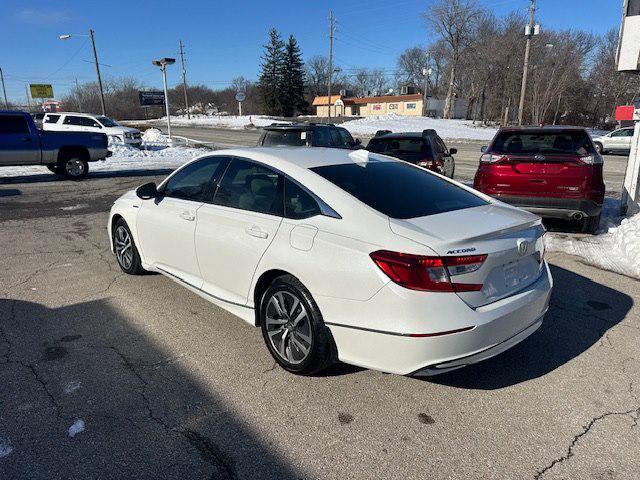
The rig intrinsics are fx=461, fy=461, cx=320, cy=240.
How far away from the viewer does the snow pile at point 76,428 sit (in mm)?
2717

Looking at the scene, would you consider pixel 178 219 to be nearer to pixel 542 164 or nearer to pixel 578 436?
pixel 578 436

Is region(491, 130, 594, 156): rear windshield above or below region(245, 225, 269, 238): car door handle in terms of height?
above

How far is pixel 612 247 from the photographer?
20.8ft

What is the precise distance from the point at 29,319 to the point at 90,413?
190cm

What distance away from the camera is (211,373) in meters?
3.38

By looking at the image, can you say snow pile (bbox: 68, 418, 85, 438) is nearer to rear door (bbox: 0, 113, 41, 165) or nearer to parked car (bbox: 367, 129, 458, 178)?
parked car (bbox: 367, 129, 458, 178)

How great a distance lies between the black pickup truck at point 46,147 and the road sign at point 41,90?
47932 millimetres

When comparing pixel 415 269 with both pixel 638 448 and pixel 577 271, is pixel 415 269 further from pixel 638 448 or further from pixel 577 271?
pixel 577 271

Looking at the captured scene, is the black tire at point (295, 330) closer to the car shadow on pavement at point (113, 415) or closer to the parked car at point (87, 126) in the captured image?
the car shadow on pavement at point (113, 415)

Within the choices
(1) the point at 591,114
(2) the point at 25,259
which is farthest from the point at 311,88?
(2) the point at 25,259

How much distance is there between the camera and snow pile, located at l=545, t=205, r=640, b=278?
5668mm

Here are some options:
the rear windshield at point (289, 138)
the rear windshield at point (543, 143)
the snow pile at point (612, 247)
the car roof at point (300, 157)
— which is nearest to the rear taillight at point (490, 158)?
the rear windshield at point (543, 143)

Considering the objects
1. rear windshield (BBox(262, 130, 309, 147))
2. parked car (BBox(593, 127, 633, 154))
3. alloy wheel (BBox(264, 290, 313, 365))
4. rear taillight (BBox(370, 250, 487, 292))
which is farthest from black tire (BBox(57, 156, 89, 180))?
parked car (BBox(593, 127, 633, 154))

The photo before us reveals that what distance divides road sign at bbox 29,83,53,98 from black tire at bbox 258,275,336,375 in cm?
6130
